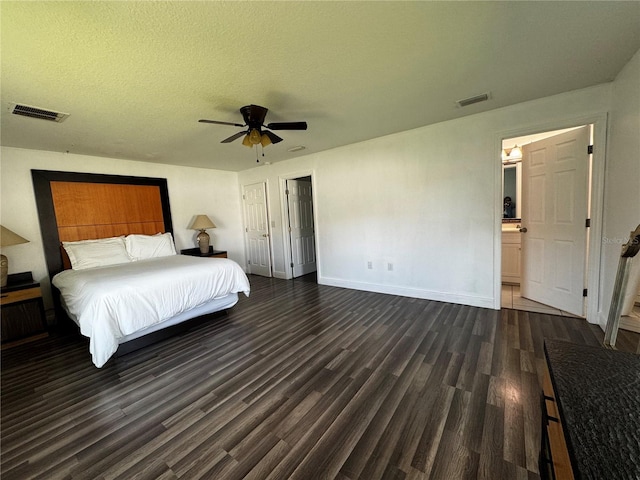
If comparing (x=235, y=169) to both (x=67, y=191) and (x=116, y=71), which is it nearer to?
(x=67, y=191)


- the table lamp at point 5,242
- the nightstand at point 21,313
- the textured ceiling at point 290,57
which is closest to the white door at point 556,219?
the textured ceiling at point 290,57

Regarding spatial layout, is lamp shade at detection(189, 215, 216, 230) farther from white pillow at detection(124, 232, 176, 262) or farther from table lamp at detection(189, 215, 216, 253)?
white pillow at detection(124, 232, 176, 262)

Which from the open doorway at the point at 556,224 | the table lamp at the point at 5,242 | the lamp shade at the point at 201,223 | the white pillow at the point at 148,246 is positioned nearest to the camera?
the open doorway at the point at 556,224

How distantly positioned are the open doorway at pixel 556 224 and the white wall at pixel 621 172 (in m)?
0.23

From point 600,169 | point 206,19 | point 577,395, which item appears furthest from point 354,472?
point 600,169

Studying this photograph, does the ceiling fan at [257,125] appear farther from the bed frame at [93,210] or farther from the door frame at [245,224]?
the door frame at [245,224]

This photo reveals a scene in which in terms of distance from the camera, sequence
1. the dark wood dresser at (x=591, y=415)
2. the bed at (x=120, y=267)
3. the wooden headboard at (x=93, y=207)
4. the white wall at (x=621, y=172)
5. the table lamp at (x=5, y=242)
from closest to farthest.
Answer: the dark wood dresser at (x=591, y=415) < the white wall at (x=621, y=172) < the bed at (x=120, y=267) < the table lamp at (x=5, y=242) < the wooden headboard at (x=93, y=207)

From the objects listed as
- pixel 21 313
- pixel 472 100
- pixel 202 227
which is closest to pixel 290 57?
pixel 472 100

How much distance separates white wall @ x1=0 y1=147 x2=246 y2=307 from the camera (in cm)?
Result: 335

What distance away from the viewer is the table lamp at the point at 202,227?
4875 mm

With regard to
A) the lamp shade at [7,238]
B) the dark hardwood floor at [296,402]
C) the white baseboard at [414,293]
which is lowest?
the dark hardwood floor at [296,402]

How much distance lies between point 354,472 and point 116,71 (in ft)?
9.77

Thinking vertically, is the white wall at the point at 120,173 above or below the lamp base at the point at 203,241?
above

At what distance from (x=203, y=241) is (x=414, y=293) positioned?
392 cm
